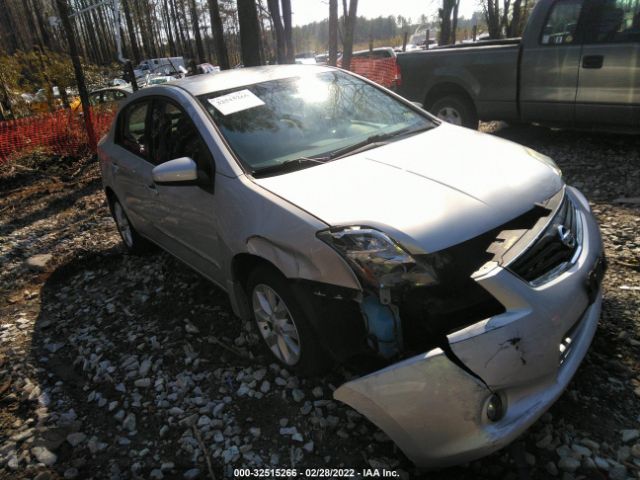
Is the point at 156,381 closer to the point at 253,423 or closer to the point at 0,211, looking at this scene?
the point at 253,423

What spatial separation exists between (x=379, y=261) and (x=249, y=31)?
783cm

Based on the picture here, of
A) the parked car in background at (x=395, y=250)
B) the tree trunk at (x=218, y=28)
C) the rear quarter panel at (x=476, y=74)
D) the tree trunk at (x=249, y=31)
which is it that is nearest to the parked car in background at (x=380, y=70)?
the tree trunk at (x=249, y=31)

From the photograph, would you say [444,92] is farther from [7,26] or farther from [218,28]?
[7,26]

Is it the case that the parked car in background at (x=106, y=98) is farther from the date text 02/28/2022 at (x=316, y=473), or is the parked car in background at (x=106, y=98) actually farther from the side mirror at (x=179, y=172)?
the date text 02/28/2022 at (x=316, y=473)

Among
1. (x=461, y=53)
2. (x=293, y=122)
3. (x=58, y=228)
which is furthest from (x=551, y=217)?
(x=58, y=228)

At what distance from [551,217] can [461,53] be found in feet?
16.8

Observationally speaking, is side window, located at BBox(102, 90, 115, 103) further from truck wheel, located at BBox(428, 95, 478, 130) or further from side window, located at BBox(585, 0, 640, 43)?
side window, located at BBox(585, 0, 640, 43)

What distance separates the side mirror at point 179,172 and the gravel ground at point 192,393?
1.11m

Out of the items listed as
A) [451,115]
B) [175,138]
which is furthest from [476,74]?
[175,138]

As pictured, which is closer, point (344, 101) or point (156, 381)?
point (156, 381)

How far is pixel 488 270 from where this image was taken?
6.33 ft

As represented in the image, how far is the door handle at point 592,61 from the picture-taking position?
5488 millimetres

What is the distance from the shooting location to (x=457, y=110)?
6.93 meters

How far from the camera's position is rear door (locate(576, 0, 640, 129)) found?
528 centimetres
